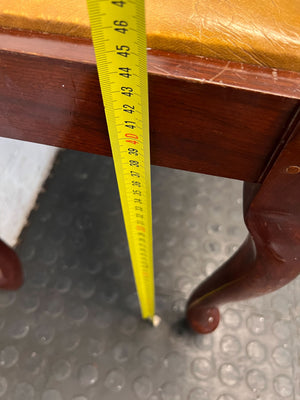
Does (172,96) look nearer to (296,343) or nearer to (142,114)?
(142,114)

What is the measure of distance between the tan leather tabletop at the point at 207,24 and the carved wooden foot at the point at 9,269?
1.19ft

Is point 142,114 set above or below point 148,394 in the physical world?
above

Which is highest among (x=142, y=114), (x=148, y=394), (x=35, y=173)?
(x=142, y=114)

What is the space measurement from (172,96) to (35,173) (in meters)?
0.58

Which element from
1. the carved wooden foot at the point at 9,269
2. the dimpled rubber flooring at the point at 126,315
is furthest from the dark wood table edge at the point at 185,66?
the dimpled rubber flooring at the point at 126,315

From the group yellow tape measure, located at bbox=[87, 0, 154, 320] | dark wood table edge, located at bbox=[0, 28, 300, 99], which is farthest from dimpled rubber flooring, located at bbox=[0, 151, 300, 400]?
dark wood table edge, located at bbox=[0, 28, 300, 99]

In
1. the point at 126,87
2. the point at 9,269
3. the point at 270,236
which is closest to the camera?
the point at 126,87

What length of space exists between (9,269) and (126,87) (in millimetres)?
447

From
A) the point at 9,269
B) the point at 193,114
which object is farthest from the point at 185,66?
the point at 9,269

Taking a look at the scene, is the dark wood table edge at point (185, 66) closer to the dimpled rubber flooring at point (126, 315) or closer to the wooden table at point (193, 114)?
the wooden table at point (193, 114)

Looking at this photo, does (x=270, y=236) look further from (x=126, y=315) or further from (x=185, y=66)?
(x=126, y=315)

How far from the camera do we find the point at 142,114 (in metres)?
0.24

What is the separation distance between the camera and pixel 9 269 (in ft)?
1.90

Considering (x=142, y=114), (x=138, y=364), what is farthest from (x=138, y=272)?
(x=142, y=114)
